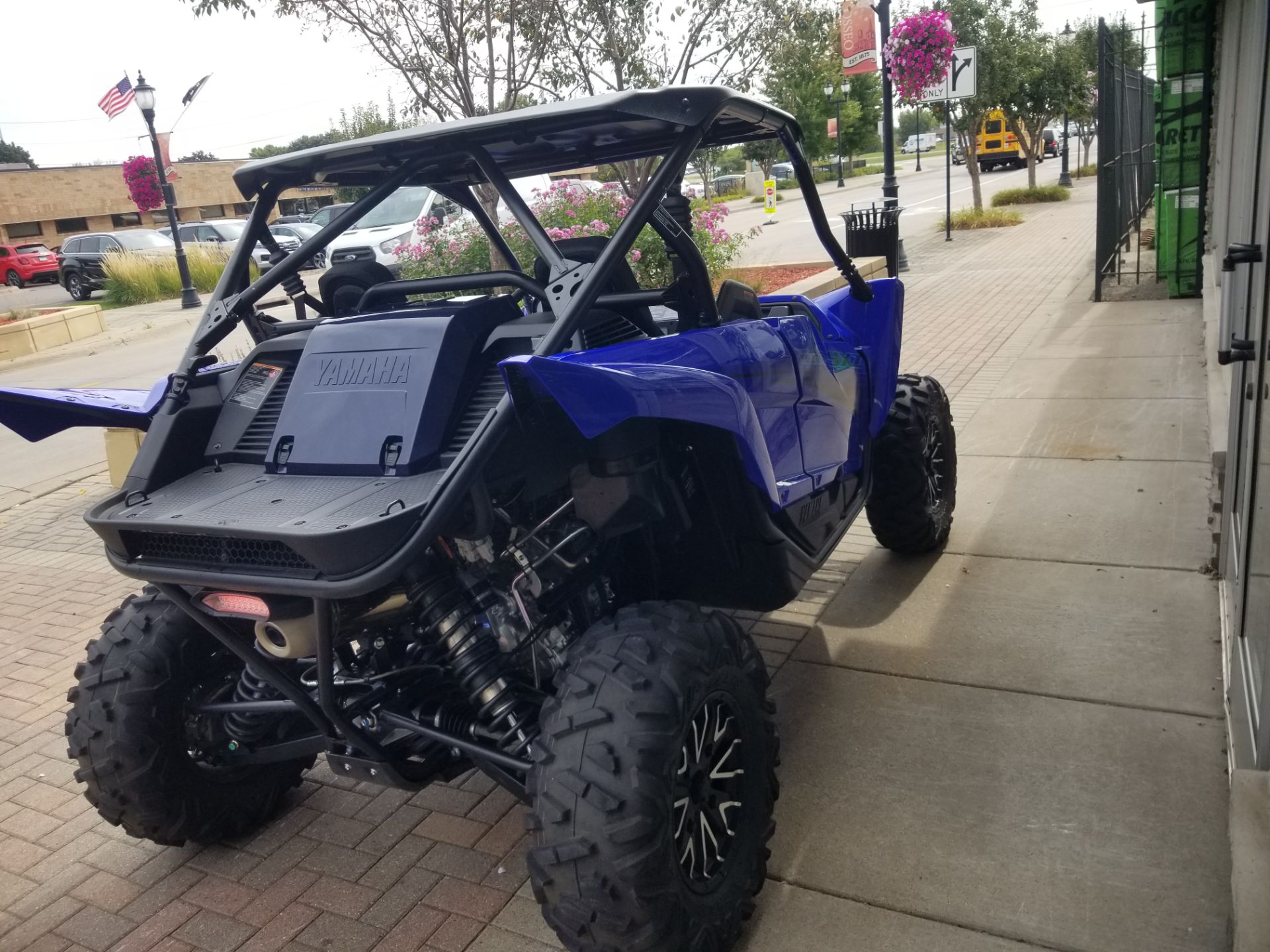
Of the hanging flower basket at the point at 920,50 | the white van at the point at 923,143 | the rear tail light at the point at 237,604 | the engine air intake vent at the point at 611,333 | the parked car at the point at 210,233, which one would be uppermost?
the hanging flower basket at the point at 920,50

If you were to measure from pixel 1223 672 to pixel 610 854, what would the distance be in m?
2.53

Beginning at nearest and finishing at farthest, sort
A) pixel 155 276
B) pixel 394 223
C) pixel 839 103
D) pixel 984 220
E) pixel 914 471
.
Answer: pixel 914 471 → pixel 394 223 → pixel 984 220 → pixel 155 276 → pixel 839 103

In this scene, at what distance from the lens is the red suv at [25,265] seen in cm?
3438

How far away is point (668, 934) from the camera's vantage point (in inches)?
91.1

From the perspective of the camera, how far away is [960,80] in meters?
16.3

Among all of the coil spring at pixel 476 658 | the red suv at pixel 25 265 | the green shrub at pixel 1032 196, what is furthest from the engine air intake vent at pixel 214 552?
the red suv at pixel 25 265

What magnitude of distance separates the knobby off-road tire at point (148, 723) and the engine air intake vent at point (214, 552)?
0.57m

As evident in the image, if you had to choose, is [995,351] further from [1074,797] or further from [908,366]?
[1074,797]

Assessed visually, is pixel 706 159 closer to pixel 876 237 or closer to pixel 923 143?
pixel 876 237

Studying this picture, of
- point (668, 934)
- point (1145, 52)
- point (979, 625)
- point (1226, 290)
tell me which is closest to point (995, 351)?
point (1226, 290)

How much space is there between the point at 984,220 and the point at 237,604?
20722mm

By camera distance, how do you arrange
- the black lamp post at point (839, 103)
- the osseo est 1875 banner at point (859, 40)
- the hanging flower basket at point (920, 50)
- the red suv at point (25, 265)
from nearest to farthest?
the osseo est 1875 banner at point (859, 40) < the hanging flower basket at point (920, 50) < the red suv at point (25, 265) < the black lamp post at point (839, 103)

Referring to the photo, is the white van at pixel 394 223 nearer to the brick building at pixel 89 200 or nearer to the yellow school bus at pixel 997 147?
the yellow school bus at pixel 997 147

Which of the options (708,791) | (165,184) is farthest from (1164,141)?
(165,184)
